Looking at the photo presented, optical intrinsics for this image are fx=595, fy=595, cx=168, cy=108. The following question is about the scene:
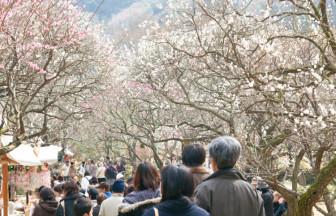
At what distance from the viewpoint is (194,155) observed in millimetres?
4527

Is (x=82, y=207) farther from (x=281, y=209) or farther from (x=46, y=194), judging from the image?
(x=281, y=209)

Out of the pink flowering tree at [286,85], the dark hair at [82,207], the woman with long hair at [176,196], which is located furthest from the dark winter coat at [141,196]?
the pink flowering tree at [286,85]

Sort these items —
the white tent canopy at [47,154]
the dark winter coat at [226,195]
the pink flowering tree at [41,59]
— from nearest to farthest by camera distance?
the dark winter coat at [226,195] < the pink flowering tree at [41,59] < the white tent canopy at [47,154]

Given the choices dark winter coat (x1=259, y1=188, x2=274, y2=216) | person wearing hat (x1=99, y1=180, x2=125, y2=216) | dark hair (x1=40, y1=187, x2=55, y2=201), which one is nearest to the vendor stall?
dark hair (x1=40, y1=187, x2=55, y2=201)

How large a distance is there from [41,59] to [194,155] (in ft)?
37.4

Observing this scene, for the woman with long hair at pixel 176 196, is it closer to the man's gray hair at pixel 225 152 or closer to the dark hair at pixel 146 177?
Result: the man's gray hair at pixel 225 152

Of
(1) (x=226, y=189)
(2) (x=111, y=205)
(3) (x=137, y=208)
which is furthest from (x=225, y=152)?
(2) (x=111, y=205)

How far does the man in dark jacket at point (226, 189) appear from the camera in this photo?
3953mm

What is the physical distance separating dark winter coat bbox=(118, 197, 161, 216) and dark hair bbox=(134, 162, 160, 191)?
1.13 ft

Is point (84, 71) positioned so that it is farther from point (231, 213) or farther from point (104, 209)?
point (231, 213)

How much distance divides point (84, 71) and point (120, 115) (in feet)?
27.3

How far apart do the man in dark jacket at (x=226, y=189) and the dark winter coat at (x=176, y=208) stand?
0.37 m

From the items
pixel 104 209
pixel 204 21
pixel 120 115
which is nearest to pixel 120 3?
pixel 120 115

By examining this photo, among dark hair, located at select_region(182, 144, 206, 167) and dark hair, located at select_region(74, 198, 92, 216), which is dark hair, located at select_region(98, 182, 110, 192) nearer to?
dark hair, located at select_region(74, 198, 92, 216)
